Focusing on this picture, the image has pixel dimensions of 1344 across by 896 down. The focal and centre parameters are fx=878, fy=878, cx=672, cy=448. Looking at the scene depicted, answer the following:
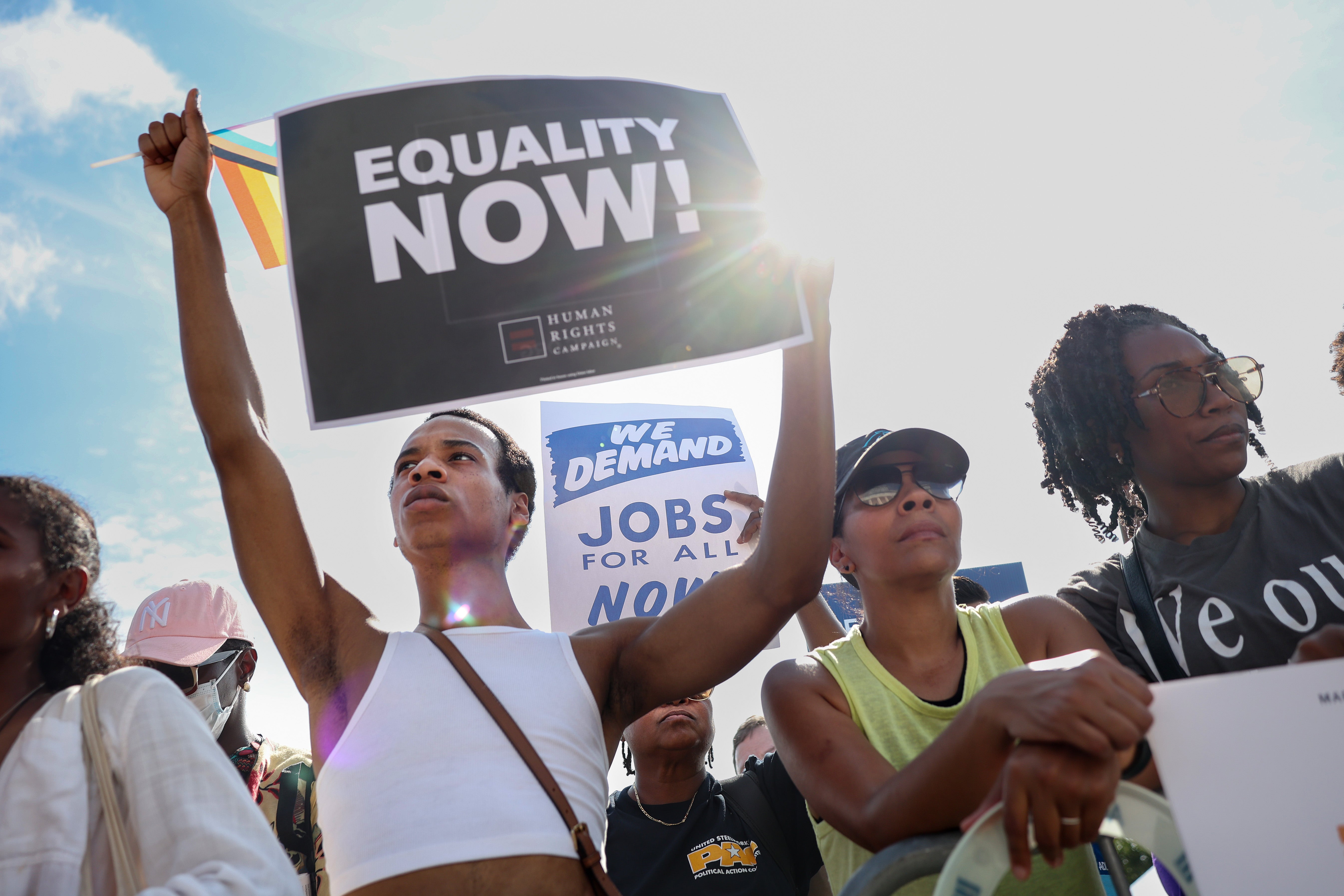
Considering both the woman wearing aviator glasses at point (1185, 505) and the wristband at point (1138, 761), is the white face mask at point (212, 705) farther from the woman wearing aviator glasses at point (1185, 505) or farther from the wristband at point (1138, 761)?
the wristband at point (1138, 761)

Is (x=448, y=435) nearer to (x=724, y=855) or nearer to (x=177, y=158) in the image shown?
(x=177, y=158)

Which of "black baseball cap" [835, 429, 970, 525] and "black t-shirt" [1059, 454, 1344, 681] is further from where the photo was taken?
"black baseball cap" [835, 429, 970, 525]

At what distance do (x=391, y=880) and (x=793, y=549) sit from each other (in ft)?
4.07

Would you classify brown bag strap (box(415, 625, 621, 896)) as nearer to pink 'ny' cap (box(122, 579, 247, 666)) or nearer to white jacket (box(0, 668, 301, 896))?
white jacket (box(0, 668, 301, 896))

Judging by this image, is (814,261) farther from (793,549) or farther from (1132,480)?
(1132,480)

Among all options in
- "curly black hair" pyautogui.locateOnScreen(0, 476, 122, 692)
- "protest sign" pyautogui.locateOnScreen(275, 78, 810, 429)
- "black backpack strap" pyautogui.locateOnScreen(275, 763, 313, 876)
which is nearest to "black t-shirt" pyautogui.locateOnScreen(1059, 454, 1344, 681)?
"protest sign" pyautogui.locateOnScreen(275, 78, 810, 429)

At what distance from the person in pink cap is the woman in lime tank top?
2.52 meters

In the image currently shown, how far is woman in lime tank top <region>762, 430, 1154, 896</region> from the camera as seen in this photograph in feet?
3.96

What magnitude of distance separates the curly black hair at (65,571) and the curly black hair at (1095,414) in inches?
121

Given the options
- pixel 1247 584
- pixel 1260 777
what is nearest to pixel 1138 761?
pixel 1260 777

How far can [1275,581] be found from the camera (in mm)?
2424

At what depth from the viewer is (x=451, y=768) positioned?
7.07ft

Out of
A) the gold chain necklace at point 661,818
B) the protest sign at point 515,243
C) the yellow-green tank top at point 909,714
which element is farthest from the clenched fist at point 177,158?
the gold chain necklace at point 661,818

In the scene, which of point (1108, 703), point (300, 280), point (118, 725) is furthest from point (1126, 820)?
point (300, 280)
